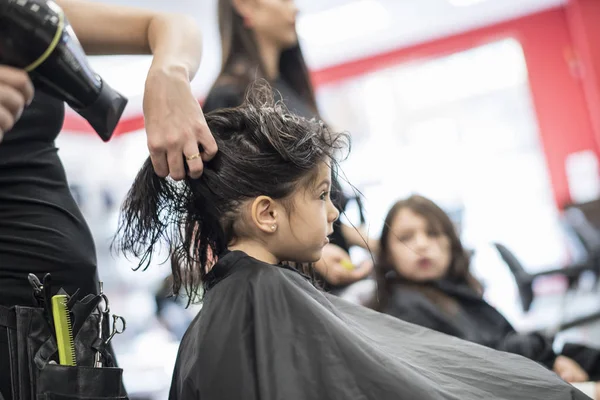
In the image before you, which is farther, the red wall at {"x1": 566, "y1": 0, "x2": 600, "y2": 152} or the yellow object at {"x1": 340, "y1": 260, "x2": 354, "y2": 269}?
the red wall at {"x1": 566, "y1": 0, "x2": 600, "y2": 152}

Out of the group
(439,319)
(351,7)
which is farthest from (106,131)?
(351,7)

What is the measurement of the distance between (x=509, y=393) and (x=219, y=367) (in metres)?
0.46

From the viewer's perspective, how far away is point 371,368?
95 centimetres

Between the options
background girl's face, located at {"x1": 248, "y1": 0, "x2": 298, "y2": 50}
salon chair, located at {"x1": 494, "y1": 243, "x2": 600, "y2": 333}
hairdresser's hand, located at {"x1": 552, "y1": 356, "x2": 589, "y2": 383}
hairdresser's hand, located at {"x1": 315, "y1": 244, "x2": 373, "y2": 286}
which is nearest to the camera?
hairdresser's hand, located at {"x1": 315, "y1": 244, "x2": 373, "y2": 286}

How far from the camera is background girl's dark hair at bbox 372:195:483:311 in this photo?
2.11 meters

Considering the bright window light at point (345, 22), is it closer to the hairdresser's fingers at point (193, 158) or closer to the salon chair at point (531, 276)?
the salon chair at point (531, 276)

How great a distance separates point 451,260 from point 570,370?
0.53 metres

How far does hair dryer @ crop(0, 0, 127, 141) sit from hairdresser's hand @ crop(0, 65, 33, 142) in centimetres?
3

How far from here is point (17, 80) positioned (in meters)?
0.74

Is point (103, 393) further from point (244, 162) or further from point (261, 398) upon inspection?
point (244, 162)

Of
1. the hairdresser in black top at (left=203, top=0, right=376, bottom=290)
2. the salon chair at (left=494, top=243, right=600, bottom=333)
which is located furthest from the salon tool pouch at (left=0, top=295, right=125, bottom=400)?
the salon chair at (left=494, top=243, right=600, bottom=333)

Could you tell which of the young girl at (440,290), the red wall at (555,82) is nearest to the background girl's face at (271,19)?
the young girl at (440,290)

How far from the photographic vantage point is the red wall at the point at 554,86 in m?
7.32

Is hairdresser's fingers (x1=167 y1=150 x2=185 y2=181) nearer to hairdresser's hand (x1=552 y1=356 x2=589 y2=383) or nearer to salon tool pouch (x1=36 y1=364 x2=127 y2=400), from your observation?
salon tool pouch (x1=36 y1=364 x2=127 y2=400)
